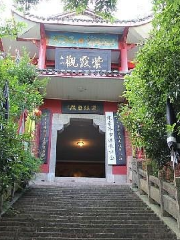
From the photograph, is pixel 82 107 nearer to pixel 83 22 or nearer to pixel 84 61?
pixel 84 61

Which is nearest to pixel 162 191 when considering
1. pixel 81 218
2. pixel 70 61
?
pixel 81 218

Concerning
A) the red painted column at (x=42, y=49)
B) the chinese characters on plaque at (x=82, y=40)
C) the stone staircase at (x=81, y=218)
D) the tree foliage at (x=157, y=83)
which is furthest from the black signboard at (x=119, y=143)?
the tree foliage at (x=157, y=83)

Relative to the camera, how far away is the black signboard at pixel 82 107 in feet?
37.7

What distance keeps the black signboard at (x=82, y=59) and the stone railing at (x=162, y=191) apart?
5.32 m

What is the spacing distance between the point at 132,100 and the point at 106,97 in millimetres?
5947

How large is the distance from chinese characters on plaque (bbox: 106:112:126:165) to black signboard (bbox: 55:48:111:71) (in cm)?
197

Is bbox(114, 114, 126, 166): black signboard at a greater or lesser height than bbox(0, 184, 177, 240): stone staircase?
greater

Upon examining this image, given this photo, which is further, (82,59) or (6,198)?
(82,59)

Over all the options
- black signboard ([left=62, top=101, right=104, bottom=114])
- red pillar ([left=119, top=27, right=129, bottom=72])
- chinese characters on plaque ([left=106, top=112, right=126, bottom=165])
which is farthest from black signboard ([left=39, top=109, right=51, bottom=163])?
red pillar ([left=119, top=27, right=129, bottom=72])

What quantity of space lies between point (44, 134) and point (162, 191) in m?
6.12

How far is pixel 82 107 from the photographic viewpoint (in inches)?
454

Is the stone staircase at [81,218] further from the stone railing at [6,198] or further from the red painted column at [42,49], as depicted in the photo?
the red painted column at [42,49]

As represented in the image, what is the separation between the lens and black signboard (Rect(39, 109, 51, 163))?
34.6 feet

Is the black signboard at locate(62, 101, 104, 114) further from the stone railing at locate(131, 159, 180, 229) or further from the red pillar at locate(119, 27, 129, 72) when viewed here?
the stone railing at locate(131, 159, 180, 229)
